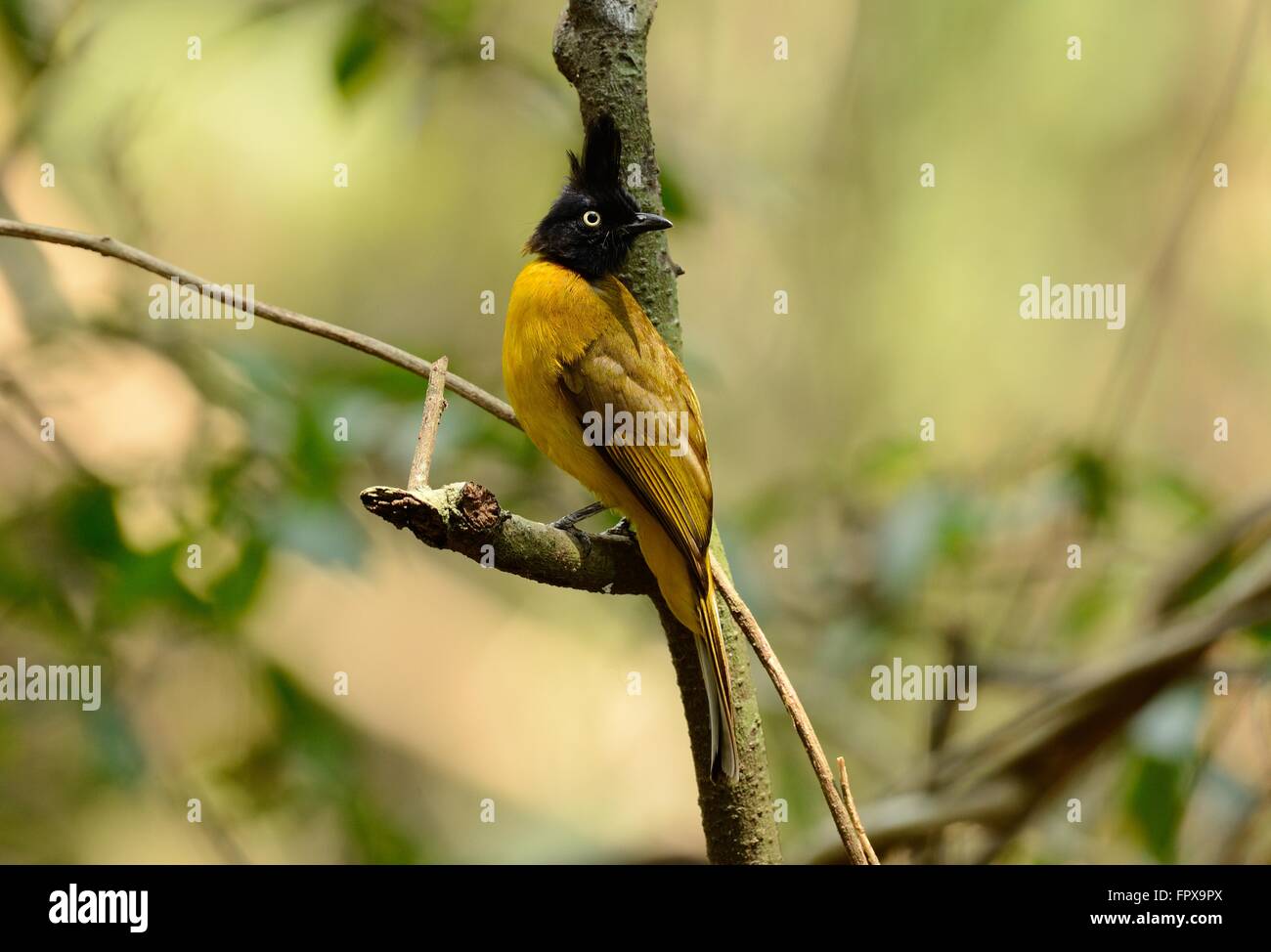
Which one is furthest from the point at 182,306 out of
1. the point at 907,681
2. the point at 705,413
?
the point at 705,413

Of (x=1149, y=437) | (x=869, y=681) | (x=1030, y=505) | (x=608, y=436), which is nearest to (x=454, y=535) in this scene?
(x=608, y=436)

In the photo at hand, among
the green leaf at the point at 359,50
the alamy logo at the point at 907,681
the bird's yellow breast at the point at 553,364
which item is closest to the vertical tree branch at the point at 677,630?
the bird's yellow breast at the point at 553,364

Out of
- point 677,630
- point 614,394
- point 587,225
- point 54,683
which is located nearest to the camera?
point 677,630

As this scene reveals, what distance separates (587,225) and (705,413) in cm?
367

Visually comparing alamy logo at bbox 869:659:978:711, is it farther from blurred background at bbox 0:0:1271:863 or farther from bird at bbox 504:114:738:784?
bird at bbox 504:114:738:784

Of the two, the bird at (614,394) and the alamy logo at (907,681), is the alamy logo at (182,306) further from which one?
the alamy logo at (907,681)

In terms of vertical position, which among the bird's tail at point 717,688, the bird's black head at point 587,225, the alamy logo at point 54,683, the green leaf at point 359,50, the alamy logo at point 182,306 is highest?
the green leaf at point 359,50

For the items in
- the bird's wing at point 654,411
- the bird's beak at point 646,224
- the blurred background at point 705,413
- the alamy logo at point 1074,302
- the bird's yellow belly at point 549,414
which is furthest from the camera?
the alamy logo at point 1074,302

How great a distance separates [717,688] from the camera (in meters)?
1.73

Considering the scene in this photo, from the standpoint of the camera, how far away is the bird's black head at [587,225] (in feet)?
7.95

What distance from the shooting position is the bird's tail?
1.69 metres

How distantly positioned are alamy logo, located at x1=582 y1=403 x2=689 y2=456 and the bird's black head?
31 centimetres

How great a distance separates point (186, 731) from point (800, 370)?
3.47m

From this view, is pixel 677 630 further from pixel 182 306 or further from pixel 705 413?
pixel 705 413
